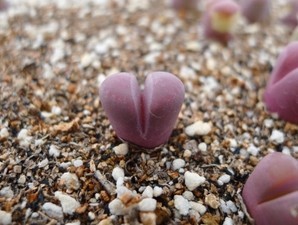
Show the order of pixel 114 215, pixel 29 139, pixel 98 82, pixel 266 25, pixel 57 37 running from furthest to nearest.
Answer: pixel 266 25 → pixel 57 37 → pixel 98 82 → pixel 29 139 → pixel 114 215

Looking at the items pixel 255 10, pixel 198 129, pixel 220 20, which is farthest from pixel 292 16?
pixel 198 129

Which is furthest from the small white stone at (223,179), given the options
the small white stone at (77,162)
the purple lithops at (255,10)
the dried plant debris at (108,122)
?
the purple lithops at (255,10)

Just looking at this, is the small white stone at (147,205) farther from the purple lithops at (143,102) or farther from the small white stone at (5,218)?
the small white stone at (5,218)

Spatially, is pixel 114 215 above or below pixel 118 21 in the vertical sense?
below

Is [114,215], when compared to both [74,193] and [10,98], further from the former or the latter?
[10,98]

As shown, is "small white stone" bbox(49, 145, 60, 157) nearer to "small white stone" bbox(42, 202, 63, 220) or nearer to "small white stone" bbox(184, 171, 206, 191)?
"small white stone" bbox(42, 202, 63, 220)

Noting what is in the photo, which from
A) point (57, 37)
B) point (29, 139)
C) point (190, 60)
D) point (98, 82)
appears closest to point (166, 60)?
point (190, 60)
